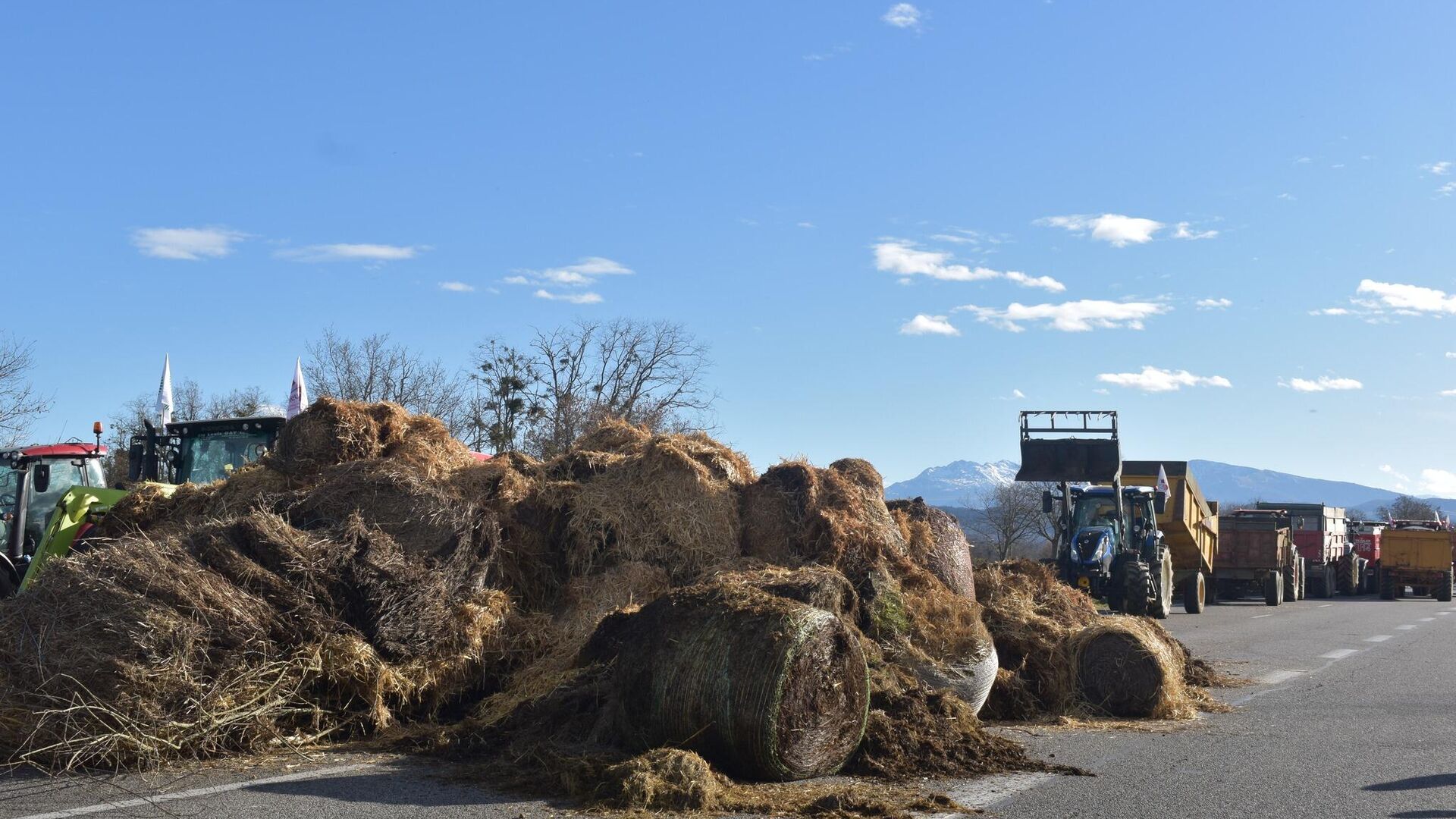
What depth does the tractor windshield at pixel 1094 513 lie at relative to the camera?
2436 cm

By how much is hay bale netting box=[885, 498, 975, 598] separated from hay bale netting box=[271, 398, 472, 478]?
441cm

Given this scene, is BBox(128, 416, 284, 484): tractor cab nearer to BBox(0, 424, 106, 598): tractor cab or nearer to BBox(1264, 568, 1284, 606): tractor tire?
BBox(0, 424, 106, 598): tractor cab

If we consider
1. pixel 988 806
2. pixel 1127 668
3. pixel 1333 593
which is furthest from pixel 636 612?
pixel 1333 593

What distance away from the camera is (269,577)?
28.6ft

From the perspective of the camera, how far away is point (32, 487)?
45.5ft

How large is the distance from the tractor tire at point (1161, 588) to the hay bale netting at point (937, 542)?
1098 cm

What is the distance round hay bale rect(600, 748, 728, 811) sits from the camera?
268 inches

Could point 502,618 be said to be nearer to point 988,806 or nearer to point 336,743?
point 336,743

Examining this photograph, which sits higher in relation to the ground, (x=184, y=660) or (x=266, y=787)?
(x=184, y=660)

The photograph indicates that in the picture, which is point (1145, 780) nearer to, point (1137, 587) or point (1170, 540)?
point (1137, 587)

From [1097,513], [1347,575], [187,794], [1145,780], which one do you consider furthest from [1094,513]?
[1347,575]

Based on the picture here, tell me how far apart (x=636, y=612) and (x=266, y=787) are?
107 inches

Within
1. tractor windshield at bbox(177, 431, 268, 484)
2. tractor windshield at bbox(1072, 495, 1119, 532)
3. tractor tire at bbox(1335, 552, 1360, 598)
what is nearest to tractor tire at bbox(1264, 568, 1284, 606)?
tractor windshield at bbox(1072, 495, 1119, 532)

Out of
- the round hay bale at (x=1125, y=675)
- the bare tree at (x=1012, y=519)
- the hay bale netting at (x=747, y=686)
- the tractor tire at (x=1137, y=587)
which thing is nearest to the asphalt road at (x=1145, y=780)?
the round hay bale at (x=1125, y=675)
